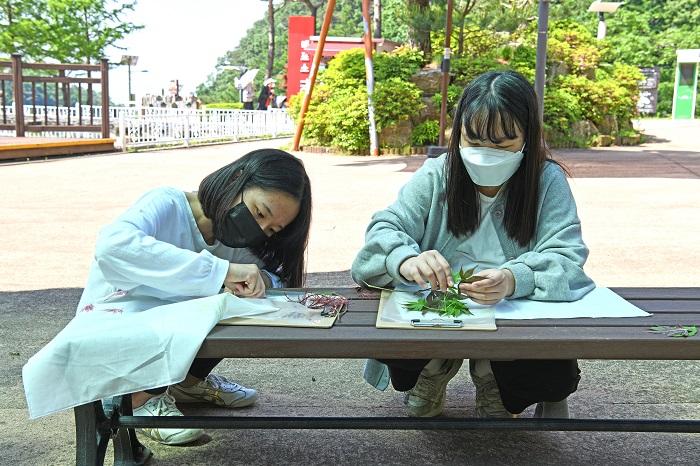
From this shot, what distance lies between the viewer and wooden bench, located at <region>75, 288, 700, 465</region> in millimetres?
1754

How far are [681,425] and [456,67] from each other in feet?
45.9

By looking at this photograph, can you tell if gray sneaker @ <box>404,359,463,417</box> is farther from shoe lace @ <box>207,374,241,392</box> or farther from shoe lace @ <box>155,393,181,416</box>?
shoe lace @ <box>155,393,181,416</box>

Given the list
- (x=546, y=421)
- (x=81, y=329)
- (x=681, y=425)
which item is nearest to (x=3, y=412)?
(x=81, y=329)

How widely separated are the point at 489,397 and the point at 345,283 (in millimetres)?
2501

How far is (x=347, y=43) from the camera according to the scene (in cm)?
2752

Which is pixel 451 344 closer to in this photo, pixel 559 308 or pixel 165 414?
pixel 559 308

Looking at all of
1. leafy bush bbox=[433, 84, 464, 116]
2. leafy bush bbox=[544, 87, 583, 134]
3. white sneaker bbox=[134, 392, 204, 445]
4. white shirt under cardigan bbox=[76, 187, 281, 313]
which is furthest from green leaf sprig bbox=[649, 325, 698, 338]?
leafy bush bbox=[544, 87, 583, 134]

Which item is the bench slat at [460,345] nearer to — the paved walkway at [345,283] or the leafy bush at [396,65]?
the paved walkway at [345,283]

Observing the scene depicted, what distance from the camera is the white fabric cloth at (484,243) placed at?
8.05 ft

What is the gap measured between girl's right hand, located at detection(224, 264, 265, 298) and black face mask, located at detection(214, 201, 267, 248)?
0.15 m

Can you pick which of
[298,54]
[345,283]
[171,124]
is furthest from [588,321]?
[298,54]

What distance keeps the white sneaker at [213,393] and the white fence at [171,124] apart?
14.7 metres

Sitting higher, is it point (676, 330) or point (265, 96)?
point (265, 96)

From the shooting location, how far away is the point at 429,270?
6.91 feet
